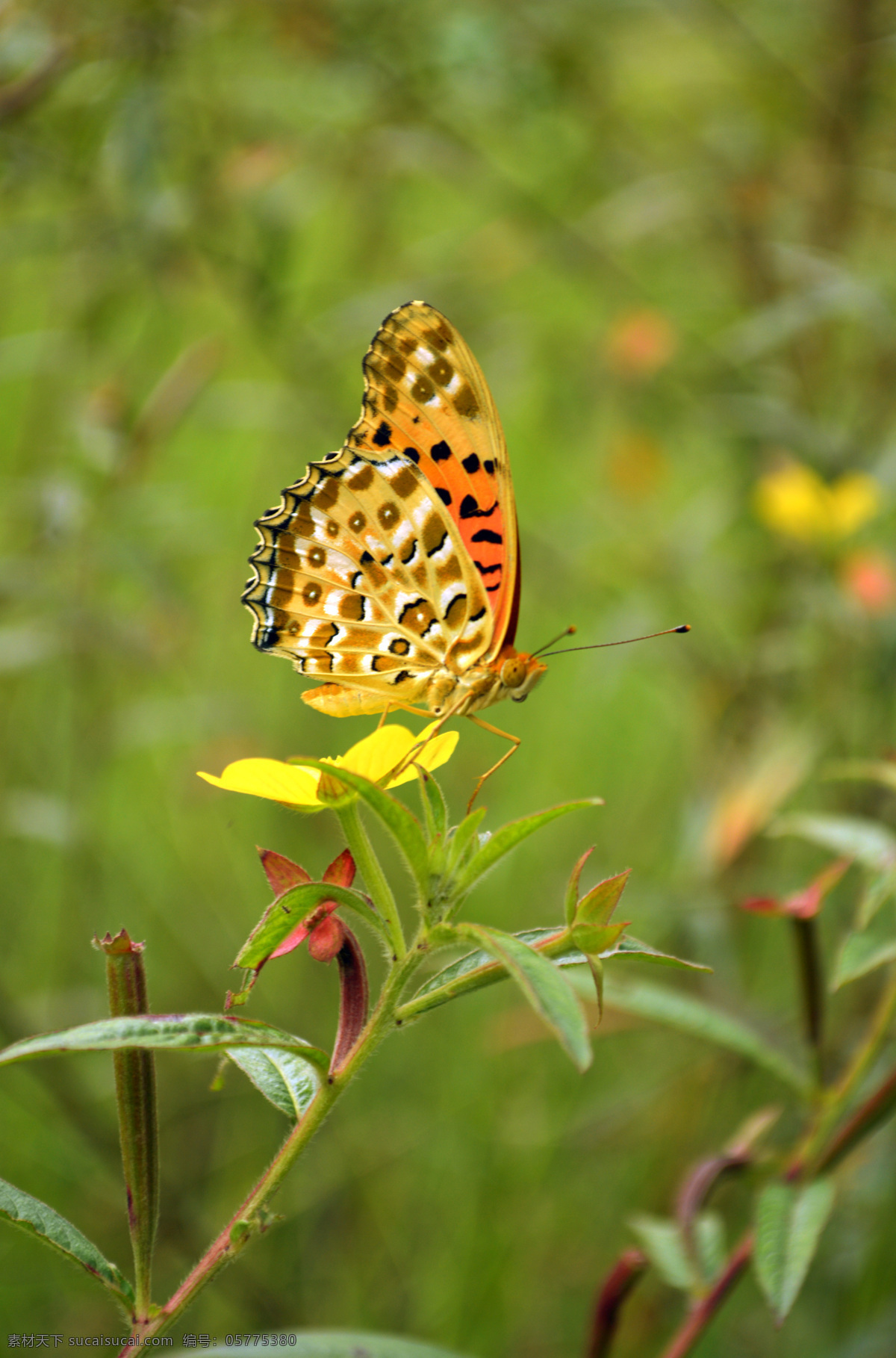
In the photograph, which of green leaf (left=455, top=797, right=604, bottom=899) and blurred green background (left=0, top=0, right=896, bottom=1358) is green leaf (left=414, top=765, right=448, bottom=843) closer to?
green leaf (left=455, top=797, right=604, bottom=899)

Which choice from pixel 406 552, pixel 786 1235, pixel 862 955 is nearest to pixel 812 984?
pixel 862 955

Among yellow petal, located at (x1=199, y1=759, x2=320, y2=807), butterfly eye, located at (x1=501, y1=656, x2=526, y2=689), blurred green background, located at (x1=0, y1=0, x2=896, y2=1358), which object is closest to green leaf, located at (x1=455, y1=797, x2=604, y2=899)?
yellow petal, located at (x1=199, y1=759, x2=320, y2=807)

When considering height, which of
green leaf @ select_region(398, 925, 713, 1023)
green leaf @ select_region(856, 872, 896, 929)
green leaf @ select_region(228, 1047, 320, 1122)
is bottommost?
green leaf @ select_region(228, 1047, 320, 1122)

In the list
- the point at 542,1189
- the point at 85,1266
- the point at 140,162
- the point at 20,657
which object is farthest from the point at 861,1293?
the point at 140,162

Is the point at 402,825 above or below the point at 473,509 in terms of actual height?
below

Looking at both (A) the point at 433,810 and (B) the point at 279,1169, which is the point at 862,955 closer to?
(A) the point at 433,810

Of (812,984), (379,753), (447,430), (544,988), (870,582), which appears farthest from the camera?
(870,582)
